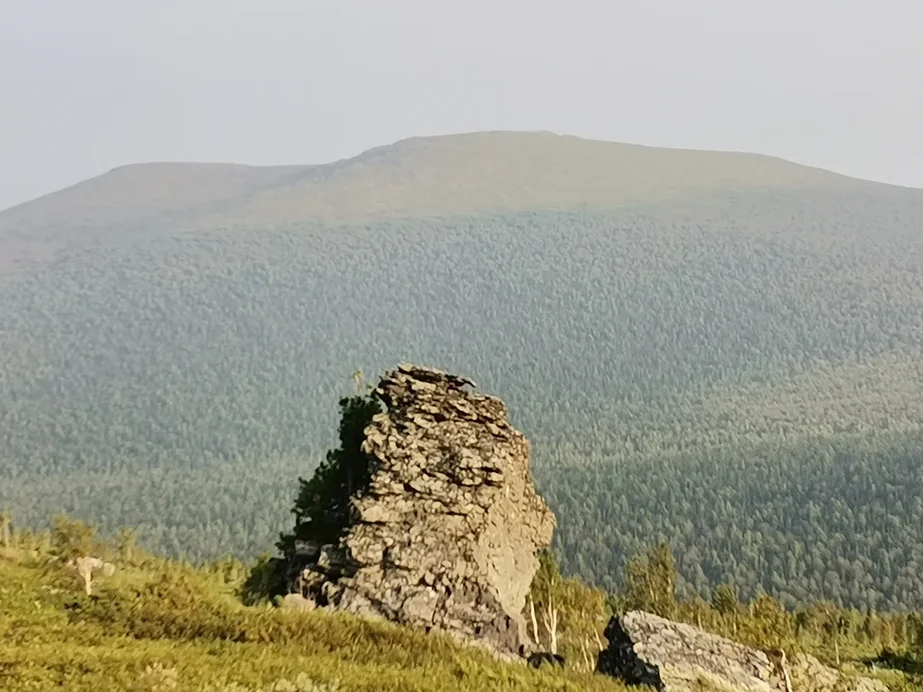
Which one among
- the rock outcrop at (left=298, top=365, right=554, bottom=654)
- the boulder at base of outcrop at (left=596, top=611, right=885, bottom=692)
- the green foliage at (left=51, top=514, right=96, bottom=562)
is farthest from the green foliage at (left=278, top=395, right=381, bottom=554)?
the boulder at base of outcrop at (left=596, top=611, right=885, bottom=692)

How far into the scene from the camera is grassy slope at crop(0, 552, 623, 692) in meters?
14.8

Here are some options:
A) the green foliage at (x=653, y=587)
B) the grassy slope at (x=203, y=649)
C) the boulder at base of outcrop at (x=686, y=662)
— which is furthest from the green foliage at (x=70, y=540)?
the green foliage at (x=653, y=587)

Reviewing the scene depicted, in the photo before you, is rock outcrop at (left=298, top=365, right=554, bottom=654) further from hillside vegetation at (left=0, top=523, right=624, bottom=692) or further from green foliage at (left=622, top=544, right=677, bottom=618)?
green foliage at (left=622, top=544, right=677, bottom=618)

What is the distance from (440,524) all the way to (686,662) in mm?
9085

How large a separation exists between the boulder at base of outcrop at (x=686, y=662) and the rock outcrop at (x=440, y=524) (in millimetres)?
3558

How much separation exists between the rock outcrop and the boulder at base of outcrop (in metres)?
3.56

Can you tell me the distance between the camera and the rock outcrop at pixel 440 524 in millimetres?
25312

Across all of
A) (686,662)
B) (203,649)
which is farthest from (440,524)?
(203,649)

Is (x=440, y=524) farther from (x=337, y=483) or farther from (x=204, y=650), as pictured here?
(x=204, y=650)

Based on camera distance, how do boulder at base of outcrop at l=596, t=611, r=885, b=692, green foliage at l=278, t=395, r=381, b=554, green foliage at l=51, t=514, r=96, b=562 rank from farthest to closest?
green foliage at l=51, t=514, r=96, b=562
green foliage at l=278, t=395, r=381, b=554
boulder at base of outcrop at l=596, t=611, r=885, b=692

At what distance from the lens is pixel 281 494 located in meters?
182

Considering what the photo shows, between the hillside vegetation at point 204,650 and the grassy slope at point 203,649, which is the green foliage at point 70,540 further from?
the grassy slope at point 203,649

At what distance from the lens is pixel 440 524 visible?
27906 millimetres

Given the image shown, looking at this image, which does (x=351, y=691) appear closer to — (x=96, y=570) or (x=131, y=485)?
(x=96, y=570)
